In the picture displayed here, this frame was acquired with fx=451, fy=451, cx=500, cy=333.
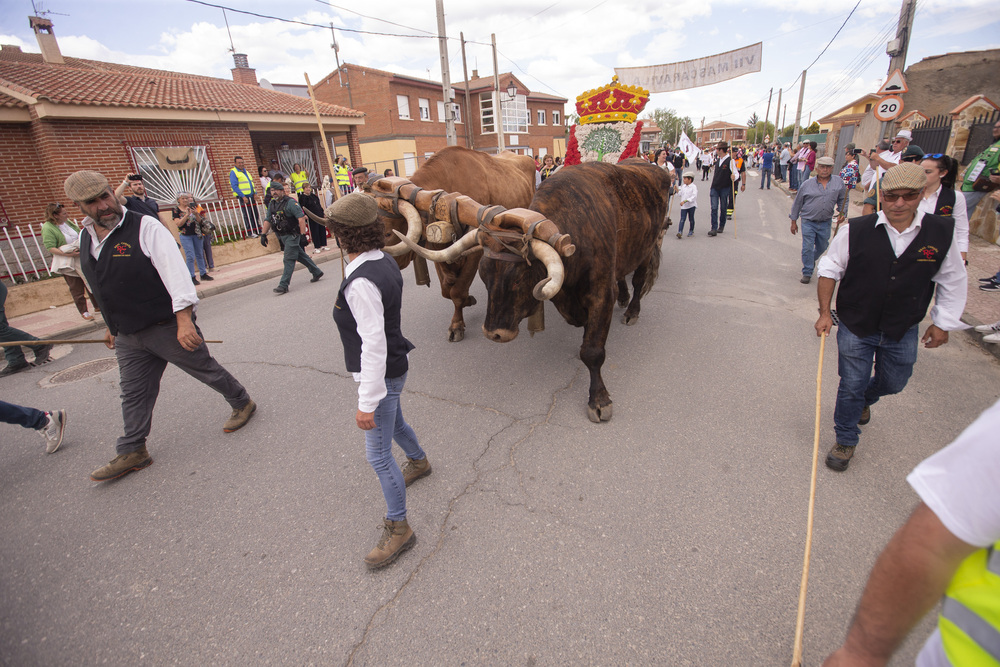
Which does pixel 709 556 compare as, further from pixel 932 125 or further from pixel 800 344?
pixel 932 125

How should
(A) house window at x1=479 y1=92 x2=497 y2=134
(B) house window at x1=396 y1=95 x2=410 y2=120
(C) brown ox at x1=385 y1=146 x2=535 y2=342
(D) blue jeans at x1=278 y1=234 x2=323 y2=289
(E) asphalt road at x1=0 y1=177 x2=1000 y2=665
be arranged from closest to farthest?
(E) asphalt road at x1=0 y1=177 x2=1000 y2=665 < (C) brown ox at x1=385 y1=146 x2=535 y2=342 < (D) blue jeans at x1=278 y1=234 x2=323 y2=289 < (B) house window at x1=396 y1=95 x2=410 y2=120 < (A) house window at x1=479 y1=92 x2=497 y2=134

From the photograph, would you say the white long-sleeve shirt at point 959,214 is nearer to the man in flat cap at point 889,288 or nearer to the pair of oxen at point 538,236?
the man in flat cap at point 889,288

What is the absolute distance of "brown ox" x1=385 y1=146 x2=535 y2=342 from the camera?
15.8ft

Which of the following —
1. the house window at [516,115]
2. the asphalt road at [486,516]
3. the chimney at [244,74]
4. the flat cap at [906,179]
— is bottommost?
the asphalt road at [486,516]

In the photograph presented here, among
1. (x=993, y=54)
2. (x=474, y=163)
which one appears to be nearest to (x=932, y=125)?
(x=993, y=54)

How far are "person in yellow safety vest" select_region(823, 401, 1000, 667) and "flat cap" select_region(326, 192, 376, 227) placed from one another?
210cm

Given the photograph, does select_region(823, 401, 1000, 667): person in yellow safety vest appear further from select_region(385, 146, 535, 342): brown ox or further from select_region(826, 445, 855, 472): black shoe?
select_region(385, 146, 535, 342): brown ox

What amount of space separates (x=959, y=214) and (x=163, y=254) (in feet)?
20.9

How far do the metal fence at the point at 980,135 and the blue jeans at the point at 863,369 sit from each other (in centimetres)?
941

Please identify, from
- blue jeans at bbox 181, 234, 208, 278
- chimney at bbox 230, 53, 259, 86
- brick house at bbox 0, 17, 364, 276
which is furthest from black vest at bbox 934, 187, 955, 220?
chimney at bbox 230, 53, 259, 86

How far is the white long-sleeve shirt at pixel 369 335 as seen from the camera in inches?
81.9

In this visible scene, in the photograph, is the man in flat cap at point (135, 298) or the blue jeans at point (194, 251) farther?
the blue jeans at point (194, 251)

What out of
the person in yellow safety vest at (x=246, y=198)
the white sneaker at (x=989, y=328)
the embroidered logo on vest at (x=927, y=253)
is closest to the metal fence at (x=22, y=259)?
the person in yellow safety vest at (x=246, y=198)

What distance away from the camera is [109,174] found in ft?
37.7
